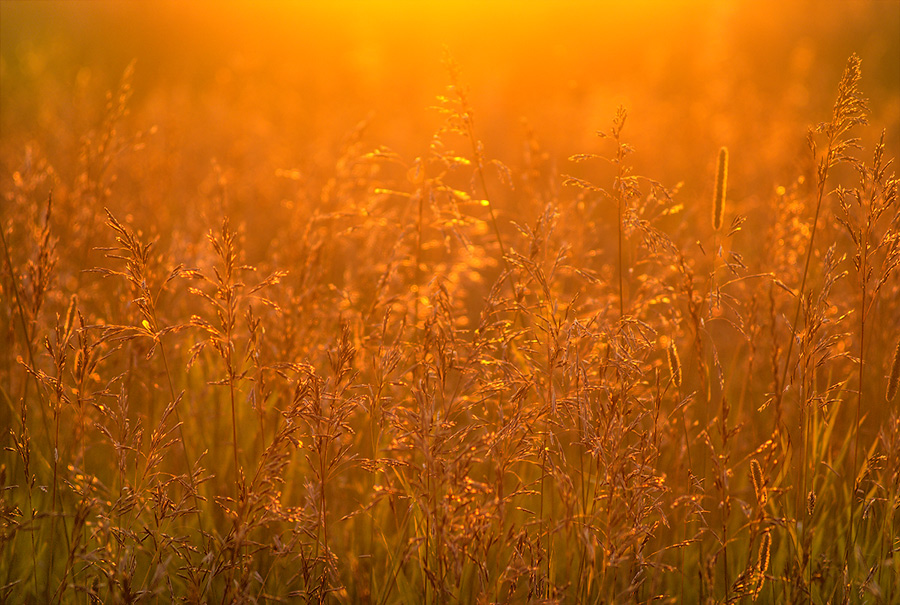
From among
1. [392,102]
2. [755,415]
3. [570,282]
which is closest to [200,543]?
[755,415]

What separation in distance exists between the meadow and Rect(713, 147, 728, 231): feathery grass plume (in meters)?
0.14

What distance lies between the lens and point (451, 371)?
193 centimetres

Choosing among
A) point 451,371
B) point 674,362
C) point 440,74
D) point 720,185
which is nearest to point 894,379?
point 674,362

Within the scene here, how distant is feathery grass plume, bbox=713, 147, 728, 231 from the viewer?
185 centimetres

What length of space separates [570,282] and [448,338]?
250 centimetres

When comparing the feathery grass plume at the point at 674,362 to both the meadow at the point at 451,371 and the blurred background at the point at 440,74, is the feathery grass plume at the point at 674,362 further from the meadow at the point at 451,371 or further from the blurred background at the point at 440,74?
the blurred background at the point at 440,74

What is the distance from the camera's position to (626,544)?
1.56 m

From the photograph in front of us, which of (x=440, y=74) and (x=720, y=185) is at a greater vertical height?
(x=440, y=74)

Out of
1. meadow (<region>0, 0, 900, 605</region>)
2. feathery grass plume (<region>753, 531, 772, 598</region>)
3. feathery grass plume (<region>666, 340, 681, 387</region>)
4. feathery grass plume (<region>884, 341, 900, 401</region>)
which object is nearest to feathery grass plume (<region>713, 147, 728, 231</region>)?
meadow (<region>0, 0, 900, 605</region>)

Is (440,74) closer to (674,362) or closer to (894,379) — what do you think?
(674,362)

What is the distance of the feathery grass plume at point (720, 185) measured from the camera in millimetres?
1854

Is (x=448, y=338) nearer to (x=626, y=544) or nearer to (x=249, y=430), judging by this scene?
(x=626, y=544)

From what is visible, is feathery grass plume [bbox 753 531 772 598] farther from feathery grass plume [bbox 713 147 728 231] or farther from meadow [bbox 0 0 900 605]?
feathery grass plume [bbox 713 147 728 231]

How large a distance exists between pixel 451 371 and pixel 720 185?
0.83 meters
